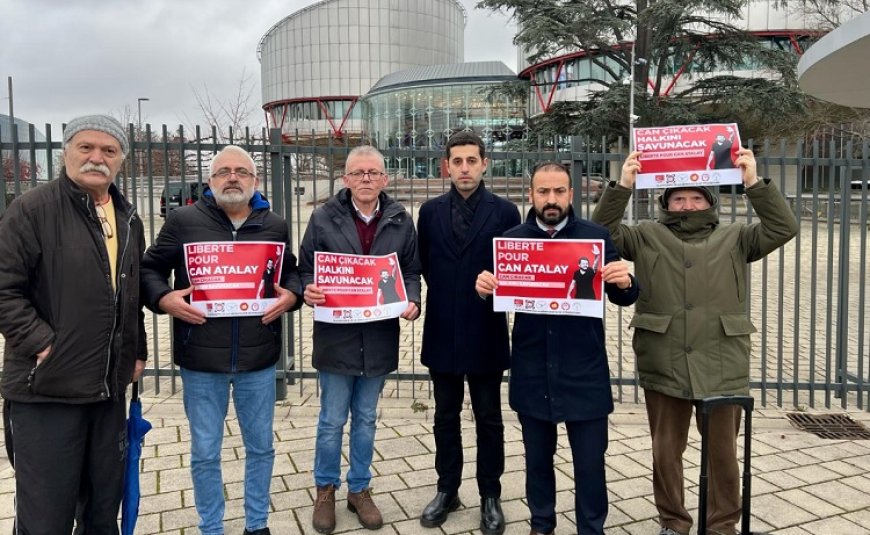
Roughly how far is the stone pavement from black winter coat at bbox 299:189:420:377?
101cm

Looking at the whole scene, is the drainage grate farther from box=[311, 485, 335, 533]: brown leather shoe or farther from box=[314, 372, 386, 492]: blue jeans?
box=[311, 485, 335, 533]: brown leather shoe

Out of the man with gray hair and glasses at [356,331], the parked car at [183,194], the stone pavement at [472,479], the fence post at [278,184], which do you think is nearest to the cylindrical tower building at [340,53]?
the parked car at [183,194]

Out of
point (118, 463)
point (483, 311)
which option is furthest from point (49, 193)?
point (483, 311)

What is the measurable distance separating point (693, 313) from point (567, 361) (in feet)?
2.40

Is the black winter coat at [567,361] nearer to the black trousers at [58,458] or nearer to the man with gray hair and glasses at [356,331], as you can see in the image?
the man with gray hair and glasses at [356,331]

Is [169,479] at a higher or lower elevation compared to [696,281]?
lower

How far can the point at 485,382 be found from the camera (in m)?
3.64

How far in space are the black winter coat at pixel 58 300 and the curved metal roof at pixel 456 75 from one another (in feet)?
183

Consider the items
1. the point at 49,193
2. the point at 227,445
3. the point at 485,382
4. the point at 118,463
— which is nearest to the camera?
the point at 49,193

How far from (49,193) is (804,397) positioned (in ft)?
21.9

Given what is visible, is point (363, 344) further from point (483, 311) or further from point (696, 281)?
point (696, 281)

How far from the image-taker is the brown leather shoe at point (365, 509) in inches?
145

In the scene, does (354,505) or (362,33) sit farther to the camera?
(362,33)

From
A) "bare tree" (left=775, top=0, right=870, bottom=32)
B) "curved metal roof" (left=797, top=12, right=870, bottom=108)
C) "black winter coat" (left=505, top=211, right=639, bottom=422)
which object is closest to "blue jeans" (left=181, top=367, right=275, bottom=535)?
"black winter coat" (left=505, top=211, right=639, bottom=422)
